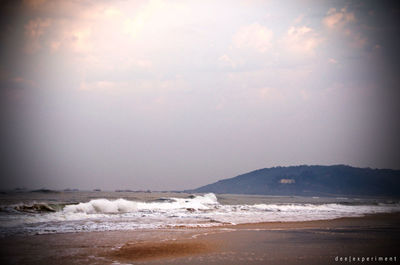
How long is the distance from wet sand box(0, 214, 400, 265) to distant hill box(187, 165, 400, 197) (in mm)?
113653

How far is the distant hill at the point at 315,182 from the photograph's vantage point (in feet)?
399

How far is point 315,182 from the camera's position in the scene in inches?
5561

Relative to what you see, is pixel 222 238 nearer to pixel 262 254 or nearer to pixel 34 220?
pixel 262 254

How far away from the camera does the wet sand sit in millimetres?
7352

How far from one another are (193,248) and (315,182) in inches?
5610

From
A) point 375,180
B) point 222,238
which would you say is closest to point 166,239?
point 222,238

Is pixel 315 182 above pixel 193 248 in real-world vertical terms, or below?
below

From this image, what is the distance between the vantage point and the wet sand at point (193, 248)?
7.35 metres

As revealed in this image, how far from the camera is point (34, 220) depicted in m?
14.6

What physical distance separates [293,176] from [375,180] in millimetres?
35430

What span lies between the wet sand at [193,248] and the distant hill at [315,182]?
114 metres

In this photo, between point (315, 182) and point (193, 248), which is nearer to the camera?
point (193, 248)

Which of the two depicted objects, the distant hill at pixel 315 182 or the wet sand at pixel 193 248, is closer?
the wet sand at pixel 193 248

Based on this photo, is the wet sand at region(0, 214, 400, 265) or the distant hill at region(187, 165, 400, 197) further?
the distant hill at region(187, 165, 400, 197)
